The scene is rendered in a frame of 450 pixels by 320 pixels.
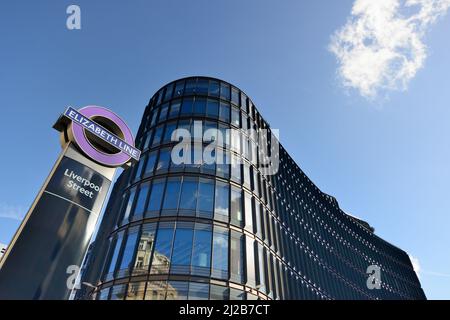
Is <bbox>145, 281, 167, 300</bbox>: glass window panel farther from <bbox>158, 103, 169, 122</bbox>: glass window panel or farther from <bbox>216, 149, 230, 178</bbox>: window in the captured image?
<bbox>158, 103, 169, 122</bbox>: glass window panel

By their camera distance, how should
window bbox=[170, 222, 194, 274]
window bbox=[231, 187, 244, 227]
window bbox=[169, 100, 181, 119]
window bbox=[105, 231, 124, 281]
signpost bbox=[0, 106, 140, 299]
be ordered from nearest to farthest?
1. signpost bbox=[0, 106, 140, 299]
2. window bbox=[170, 222, 194, 274]
3. window bbox=[105, 231, 124, 281]
4. window bbox=[231, 187, 244, 227]
5. window bbox=[169, 100, 181, 119]

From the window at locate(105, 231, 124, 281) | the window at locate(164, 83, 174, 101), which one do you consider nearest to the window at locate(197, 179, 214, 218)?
the window at locate(105, 231, 124, 281)

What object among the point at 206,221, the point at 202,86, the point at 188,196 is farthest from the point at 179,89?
the point at 206,221

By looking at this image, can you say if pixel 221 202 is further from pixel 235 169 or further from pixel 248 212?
pixel 235 169

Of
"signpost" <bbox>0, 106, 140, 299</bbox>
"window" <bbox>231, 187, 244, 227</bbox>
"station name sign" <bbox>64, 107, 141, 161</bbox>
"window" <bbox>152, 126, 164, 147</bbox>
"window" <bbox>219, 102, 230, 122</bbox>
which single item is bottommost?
"signpost" <bbox>0, 106, 140, 299</bbox>

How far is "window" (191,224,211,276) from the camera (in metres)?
21.1

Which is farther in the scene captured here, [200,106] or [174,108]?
[174,108]

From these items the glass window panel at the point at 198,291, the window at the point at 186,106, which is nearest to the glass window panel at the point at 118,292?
the glass window panel at the point at 198,291

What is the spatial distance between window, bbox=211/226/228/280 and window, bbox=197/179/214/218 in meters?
1.42

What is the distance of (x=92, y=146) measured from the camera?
13.4m

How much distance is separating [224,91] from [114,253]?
1904cm

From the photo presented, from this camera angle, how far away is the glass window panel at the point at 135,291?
65.9 feet
